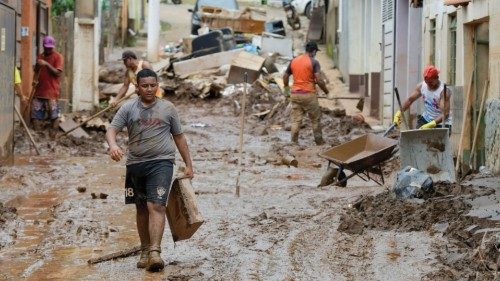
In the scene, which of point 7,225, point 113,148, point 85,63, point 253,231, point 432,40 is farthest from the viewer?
point 85,63

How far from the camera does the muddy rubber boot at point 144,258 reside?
28.8 feet

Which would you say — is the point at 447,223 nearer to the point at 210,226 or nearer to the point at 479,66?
the point at 210,226

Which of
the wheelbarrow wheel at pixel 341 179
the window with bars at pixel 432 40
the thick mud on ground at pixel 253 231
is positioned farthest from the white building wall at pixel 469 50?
the wheelbarrow wheel at pixel 341 179

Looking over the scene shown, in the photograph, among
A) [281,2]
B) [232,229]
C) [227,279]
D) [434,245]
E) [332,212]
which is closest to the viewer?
[227,279]

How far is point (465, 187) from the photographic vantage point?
12.0 meters

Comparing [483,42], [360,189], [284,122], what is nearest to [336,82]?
[284,122]

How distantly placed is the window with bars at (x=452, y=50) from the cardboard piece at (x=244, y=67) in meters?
12.4

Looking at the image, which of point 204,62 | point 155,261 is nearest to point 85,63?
point 204,62

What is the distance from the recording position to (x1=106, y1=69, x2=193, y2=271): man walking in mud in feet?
29.2

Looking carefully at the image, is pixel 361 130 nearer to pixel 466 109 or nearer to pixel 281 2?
pixel 466 109

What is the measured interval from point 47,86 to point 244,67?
446 inches

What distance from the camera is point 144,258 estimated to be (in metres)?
8.86

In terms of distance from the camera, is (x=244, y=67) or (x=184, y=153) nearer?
(x=184, y=153)

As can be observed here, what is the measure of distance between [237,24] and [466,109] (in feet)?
82.7
